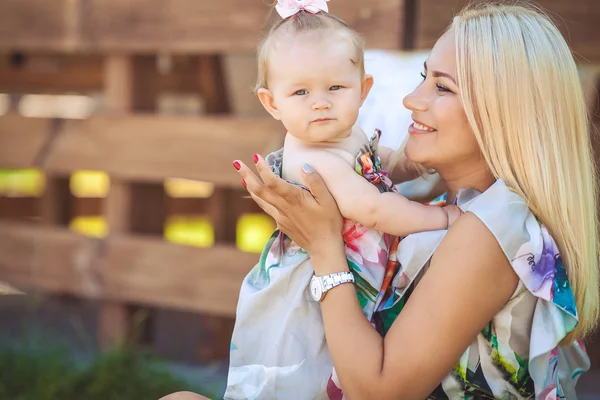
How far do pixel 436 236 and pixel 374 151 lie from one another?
0.31 meters

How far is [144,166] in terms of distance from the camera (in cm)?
399

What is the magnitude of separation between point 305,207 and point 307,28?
0.42 m

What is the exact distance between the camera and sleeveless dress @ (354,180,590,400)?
6.31ft

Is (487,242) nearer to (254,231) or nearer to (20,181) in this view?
(254,231)

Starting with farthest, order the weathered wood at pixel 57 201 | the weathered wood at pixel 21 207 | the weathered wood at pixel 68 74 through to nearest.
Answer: the weathered wood at pixel 21 207 → the weathered wood at pixel 68 74 → the weathered wood at pixel 57 201

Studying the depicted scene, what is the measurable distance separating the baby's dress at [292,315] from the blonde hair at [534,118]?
1.00 ft

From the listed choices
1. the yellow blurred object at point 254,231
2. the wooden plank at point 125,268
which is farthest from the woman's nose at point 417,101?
the yellow blurred object at point 254,231

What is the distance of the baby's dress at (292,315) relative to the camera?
6.80 ft

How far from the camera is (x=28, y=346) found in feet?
13.4

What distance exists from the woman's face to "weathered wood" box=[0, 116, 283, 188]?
1.43 meters

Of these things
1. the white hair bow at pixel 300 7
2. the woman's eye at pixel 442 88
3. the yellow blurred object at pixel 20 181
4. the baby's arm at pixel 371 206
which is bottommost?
the yellow blurred object at pixel 20 181

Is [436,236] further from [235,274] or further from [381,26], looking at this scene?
[235,274]

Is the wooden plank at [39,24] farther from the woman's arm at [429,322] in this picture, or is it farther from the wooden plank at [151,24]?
the woman's arm at [429,322]

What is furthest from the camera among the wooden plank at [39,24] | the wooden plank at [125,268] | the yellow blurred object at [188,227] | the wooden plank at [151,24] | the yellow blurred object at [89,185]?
the yellow blurred object at [89,185]
